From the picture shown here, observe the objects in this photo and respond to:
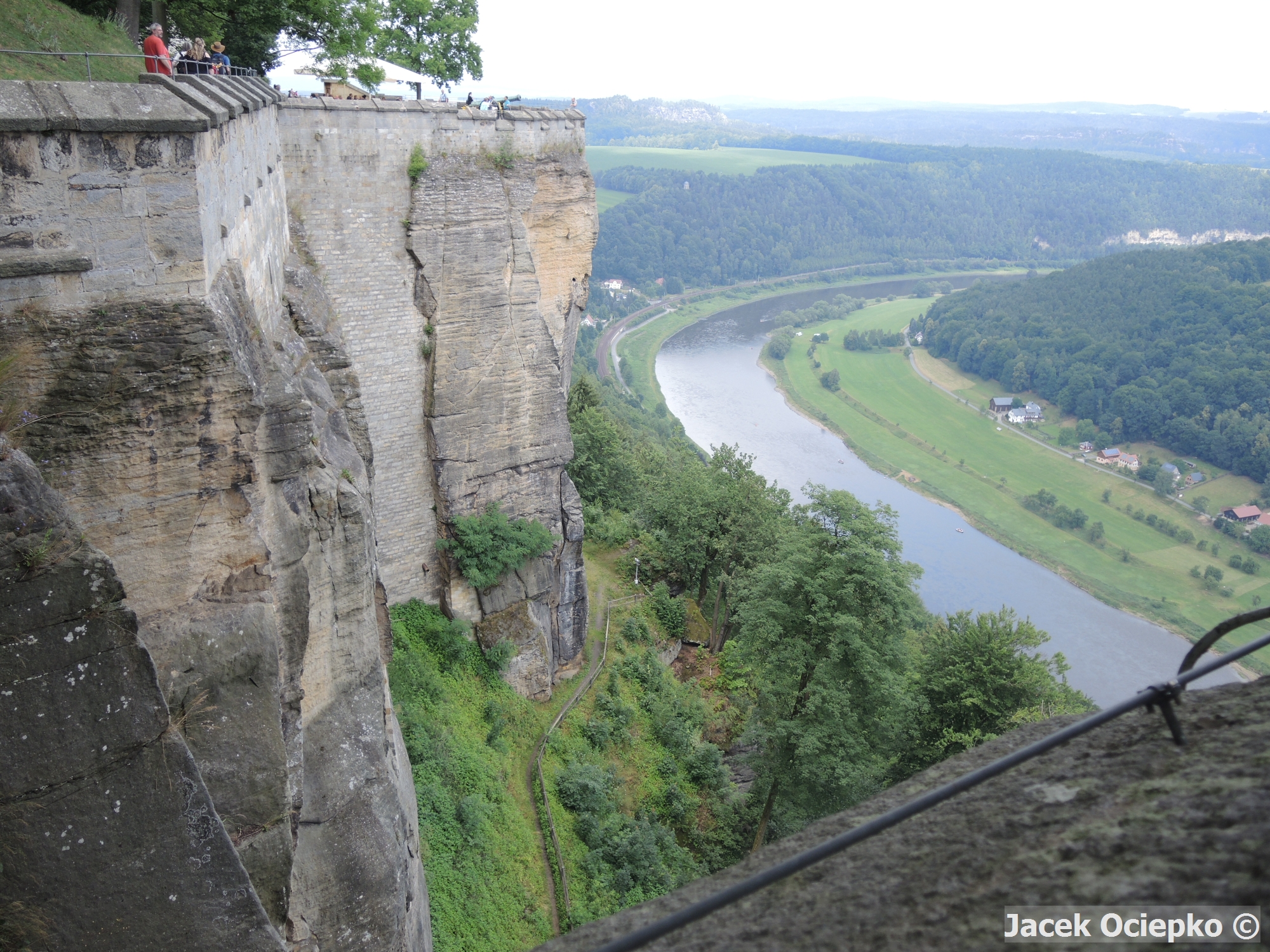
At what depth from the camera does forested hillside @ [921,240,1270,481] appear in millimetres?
62469

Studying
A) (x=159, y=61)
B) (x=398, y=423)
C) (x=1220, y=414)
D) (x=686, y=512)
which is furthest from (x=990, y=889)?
(x=1220, y=414)

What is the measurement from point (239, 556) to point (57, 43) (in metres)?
6.57

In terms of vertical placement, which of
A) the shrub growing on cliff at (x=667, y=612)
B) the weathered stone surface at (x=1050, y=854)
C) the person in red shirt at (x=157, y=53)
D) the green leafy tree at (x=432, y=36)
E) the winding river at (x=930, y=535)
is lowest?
the winding river at (x=930, y=535)

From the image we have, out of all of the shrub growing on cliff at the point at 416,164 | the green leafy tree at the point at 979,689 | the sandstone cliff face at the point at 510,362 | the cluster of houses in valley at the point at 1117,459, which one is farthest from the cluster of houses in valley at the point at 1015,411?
the shrub growing on cliff at the point at 416,164

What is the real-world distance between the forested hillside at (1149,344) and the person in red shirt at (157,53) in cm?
6742

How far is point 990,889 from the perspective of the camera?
234 centimetres

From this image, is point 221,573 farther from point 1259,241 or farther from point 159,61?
point 1259,241

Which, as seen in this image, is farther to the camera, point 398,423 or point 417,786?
point 398,423

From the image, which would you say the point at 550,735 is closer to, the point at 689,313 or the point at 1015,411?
the point at 1015,411

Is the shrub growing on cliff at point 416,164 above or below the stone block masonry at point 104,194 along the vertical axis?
above

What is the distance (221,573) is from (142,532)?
761 millimetres

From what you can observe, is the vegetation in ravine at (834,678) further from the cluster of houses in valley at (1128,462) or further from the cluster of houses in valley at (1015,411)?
the cluster of houses in valley at (1015,411)

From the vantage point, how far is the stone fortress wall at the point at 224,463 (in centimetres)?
564

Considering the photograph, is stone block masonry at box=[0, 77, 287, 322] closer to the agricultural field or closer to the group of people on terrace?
the group of people on terrace
